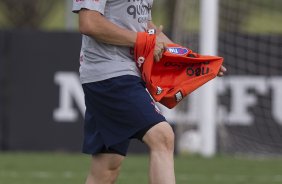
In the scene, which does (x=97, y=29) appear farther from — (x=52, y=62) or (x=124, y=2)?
(x=52, y=62)

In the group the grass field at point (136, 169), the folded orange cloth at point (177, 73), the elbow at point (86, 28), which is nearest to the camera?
the elbow at point (86, 28)

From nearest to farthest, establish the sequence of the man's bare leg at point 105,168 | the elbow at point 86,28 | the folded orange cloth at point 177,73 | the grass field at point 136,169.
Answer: the elbow at point 86,28
the folded orange cloth at point 177,73
the man's bare leg at point 105,168
the grass field at point 136,169

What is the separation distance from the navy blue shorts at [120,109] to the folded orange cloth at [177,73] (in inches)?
5.1

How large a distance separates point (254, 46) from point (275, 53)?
12.2 inches

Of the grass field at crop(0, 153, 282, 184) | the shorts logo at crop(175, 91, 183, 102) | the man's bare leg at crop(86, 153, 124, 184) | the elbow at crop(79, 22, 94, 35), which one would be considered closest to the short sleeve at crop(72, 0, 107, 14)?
the elbow at crop(79, 22, 94, 35)

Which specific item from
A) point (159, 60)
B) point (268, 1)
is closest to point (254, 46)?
point (268, 1)

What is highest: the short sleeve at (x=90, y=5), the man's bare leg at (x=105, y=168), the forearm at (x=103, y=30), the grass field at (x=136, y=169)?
the short sleeve at (x=90, y=5)

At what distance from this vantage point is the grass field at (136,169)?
10961mm

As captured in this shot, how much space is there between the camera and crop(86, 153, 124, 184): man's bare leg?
23.9 ft

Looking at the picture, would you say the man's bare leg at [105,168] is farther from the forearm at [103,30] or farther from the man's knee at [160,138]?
the forearm at [103,30]

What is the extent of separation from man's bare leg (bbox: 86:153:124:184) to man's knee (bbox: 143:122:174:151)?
64cm

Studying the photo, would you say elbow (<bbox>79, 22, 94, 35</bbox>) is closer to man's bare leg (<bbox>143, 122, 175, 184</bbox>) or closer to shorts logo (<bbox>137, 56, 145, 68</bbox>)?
shorts logo (<bbox>137, 56, 145, 68</bbox>)

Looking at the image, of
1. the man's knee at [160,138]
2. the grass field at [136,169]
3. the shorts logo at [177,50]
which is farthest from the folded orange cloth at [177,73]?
the grass field at [136,169]

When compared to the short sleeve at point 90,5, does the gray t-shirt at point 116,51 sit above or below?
below
